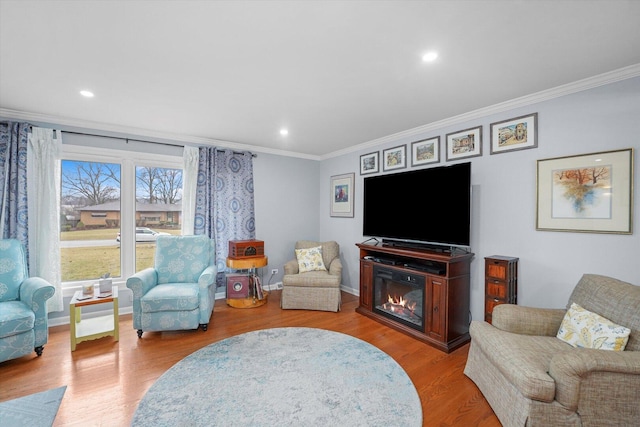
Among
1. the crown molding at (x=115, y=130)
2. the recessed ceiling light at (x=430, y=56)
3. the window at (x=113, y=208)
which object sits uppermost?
the recessed ceiling light at (x=430, y=56)

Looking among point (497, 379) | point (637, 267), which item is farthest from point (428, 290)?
point (637, 267)

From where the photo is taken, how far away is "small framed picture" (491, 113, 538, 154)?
2.65 meters

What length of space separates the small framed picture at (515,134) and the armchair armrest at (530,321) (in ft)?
4.98

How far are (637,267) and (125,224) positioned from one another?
209 inches

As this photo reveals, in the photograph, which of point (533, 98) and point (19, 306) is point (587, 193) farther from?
point (19, 306)

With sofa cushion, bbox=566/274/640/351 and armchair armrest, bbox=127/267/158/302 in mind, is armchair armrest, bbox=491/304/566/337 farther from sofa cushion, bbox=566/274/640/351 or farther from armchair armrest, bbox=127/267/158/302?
armchair armrest, bbox=127/267/158/302

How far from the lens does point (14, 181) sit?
3066mm

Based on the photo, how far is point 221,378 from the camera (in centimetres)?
225

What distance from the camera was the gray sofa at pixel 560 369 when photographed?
59.6 inches

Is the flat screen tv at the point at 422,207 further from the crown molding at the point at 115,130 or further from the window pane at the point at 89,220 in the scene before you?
the window pane at the point at 89,220

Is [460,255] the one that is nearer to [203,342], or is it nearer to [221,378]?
[221,378]

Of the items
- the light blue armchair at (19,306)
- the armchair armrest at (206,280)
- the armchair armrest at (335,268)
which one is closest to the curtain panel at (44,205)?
A: the light blue armchair at (19,306)

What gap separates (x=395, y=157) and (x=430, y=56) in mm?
2034

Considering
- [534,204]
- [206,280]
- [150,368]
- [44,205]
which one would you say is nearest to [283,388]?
[150,368]
